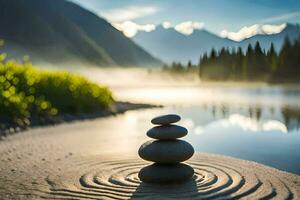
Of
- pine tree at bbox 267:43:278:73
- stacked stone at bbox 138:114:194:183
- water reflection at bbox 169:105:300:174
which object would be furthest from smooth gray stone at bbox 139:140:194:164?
pine tree at bbox 267:43:278:73

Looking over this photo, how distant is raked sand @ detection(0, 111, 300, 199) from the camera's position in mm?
11758

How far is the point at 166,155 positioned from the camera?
43.1 feet

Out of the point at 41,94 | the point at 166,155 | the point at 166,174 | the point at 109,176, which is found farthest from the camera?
the point at 41,94

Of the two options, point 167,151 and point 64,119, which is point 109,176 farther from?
point 64,119

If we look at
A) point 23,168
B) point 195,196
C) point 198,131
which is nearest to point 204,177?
point 195,196

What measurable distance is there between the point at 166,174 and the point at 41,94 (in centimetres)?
2189

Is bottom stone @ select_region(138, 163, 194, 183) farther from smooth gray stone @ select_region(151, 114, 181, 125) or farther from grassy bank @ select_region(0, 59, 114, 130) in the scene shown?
grassy bank @ select_region(0, 59, 114, 130)

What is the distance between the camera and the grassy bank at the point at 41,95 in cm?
2817

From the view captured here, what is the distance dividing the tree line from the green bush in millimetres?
78073

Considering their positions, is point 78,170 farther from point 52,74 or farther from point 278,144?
point 52,74

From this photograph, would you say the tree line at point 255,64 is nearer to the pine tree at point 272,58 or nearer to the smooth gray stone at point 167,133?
the pine tree at point 272,58

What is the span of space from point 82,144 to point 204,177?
925 centimetres

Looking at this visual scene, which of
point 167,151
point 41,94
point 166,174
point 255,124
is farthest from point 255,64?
point 166,174

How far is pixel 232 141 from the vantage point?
2308cm
